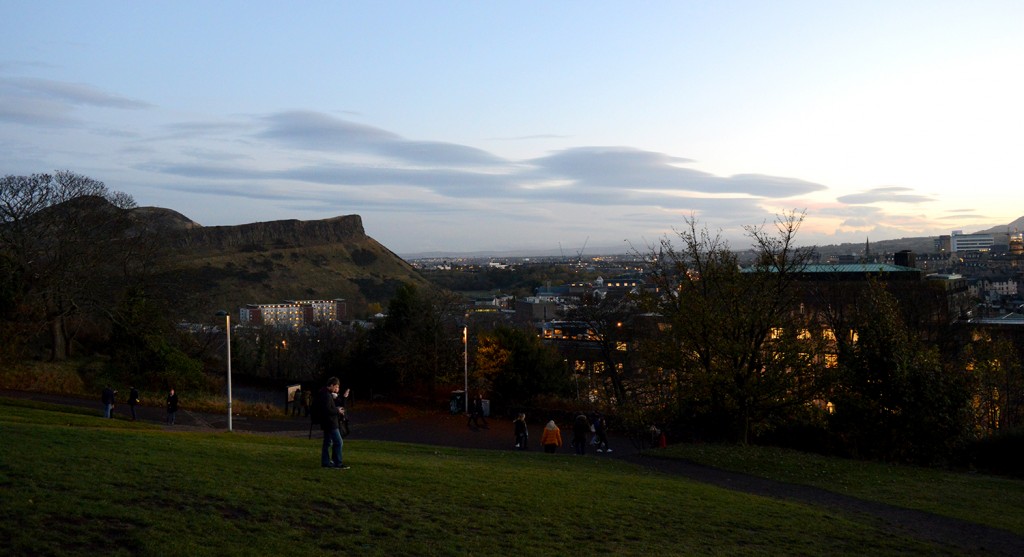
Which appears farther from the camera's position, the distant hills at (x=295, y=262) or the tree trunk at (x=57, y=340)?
the distant hills at (x=295, y=262)

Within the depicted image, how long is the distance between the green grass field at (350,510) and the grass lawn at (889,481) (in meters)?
2.81

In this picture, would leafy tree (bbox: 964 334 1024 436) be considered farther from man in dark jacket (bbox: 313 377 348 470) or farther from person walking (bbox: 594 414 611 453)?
man in dark jacket (bbox: 313 377 348 470)

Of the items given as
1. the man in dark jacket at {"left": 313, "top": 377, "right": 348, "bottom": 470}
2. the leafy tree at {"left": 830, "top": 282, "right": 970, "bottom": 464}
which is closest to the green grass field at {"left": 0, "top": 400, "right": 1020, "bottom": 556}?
the man in dark jacket at {"left": 313, "top": 377, "right": 348, "bottom": 470}

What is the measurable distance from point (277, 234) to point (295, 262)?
50.7ft

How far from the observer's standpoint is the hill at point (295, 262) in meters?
113

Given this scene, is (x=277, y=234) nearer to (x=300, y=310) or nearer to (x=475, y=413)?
(x=300, y=310)

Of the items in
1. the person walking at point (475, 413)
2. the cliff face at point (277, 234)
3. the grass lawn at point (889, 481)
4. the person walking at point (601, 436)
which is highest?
the cliff face at point (277, 234)

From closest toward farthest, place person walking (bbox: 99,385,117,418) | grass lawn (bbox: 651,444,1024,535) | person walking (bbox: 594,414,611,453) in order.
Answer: grass lawn (bbox: 651,444,1024,535) → person walking (bbox: 594,414,611,453) → person walking (bbox: 99,385,117,418)

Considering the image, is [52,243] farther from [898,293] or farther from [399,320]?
[898,293]

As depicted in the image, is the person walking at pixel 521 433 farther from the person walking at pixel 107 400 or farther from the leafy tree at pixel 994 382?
the person walking at pixel 107 400

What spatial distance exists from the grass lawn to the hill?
8258 cm

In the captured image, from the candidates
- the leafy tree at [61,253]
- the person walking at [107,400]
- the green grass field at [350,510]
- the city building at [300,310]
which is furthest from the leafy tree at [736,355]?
the city building at [300,310]

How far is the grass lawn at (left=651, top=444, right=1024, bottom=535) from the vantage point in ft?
48.4

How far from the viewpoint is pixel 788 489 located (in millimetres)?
16859
